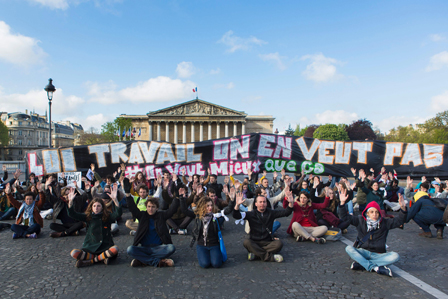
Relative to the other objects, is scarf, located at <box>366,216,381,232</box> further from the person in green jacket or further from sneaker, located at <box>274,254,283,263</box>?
the person in green jacket

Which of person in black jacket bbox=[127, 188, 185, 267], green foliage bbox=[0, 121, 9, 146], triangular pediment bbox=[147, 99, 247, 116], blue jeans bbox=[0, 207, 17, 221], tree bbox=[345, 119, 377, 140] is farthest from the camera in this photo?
triangular pediment bbox=[147, 99, 247, 116]

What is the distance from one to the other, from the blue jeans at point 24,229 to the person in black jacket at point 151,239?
382 centimetres

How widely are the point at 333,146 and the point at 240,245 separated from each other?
7.03m

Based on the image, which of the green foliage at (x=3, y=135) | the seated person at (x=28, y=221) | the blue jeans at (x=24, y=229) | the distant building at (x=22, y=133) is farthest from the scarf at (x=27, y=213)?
the distant building at (x=22, y=133)

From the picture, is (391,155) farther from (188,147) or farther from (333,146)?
(188,147)

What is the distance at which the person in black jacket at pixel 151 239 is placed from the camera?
5.63 m

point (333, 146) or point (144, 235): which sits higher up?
point (333, 146)

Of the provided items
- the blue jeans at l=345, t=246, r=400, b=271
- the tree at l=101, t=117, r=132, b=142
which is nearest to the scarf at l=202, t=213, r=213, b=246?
the blue jeans at l=345, t=246, r=400, b=271

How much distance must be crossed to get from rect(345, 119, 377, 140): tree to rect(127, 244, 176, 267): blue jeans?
83645mm

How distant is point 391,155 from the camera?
1215cm

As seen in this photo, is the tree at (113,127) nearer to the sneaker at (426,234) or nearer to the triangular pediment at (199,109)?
the triangular pediment at (199,109)

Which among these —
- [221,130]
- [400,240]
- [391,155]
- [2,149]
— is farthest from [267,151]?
[2,149]

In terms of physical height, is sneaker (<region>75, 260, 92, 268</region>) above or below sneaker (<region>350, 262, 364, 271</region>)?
below

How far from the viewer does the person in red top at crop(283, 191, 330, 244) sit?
7.34m
